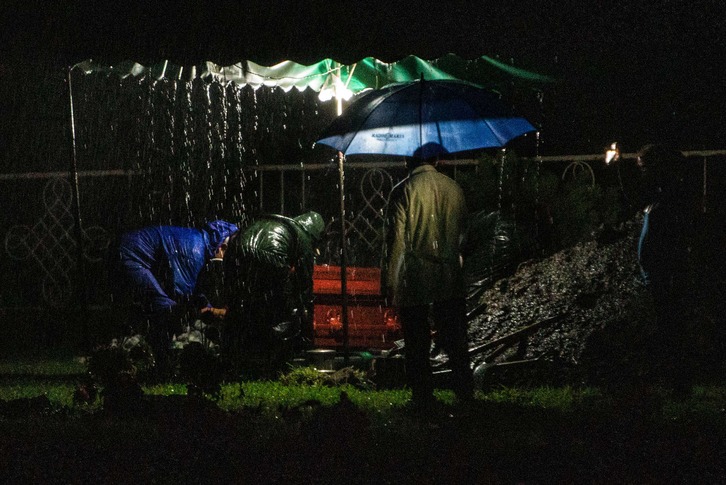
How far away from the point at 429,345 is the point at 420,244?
0.73 m

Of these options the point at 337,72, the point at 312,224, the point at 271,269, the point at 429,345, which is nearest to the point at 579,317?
the point at 429,345

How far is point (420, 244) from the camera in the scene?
21.3 feet

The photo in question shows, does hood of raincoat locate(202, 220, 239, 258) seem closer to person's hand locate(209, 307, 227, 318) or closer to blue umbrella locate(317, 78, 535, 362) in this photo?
person's hand locate(209, 307, 227, 318)

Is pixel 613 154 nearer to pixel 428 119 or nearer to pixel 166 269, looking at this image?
pixel 428 119

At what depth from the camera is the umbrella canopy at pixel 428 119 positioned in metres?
7.35

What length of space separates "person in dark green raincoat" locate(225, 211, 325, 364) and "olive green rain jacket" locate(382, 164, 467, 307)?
1.78 metres

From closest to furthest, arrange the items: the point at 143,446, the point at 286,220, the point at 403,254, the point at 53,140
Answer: the point at 143,446 < the point at 403,254 < the point at 286,220 < the point at 53,140

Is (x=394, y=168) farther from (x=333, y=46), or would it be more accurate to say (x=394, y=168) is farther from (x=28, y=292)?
(x=28, y=292)

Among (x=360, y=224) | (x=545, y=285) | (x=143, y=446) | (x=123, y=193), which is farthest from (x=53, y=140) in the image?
(x=143, y=446)

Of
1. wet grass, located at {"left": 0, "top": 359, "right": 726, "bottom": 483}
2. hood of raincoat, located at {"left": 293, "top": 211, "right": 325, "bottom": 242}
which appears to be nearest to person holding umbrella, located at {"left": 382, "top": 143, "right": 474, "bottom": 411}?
wet grass, located at {"left": 0, "top": 359, "right": 726, "bottom": 483}

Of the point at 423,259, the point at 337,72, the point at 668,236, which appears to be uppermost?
the point at 337,72

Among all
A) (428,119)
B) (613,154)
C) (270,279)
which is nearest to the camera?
(428,119)

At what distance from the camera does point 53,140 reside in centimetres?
1452

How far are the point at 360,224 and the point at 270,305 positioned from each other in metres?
2.70
